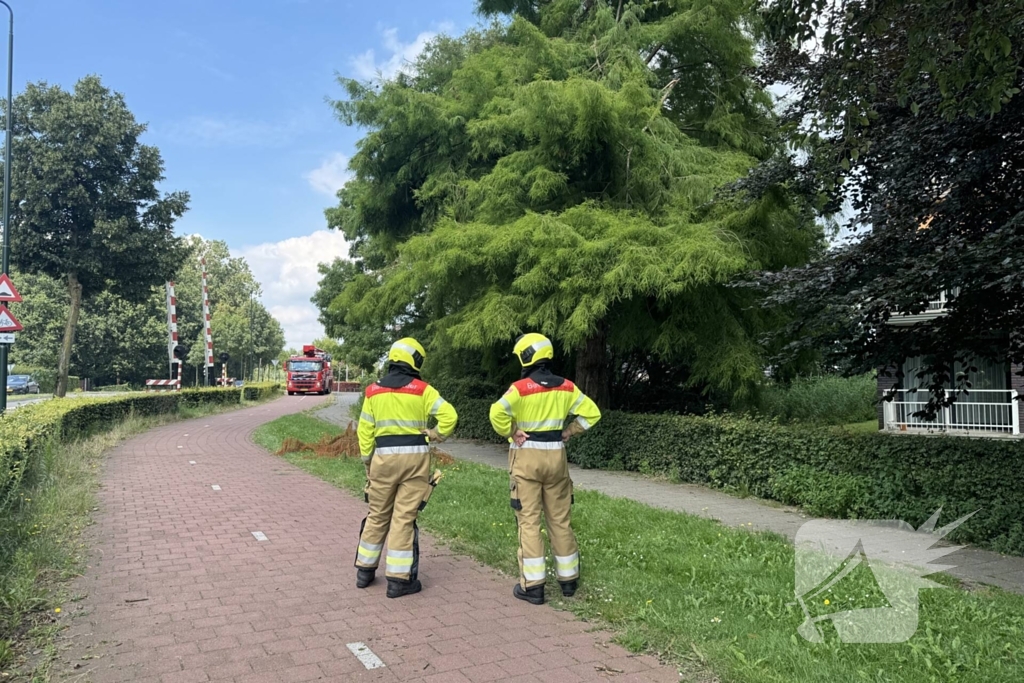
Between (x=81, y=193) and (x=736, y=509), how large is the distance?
2507 cm

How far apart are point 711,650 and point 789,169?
6.48 meters

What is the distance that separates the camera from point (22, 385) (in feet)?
165

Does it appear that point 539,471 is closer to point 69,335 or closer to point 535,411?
point 535,411

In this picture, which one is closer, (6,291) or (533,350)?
(533,350)

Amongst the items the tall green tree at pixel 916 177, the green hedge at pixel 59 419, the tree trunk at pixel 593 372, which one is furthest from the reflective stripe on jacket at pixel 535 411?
the tree trunk at pixel 593 372

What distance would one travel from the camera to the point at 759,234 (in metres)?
11.0

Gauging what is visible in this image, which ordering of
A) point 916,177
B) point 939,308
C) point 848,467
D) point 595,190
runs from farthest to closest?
point 595,190, point 939,308, point 848,467, point 916,177

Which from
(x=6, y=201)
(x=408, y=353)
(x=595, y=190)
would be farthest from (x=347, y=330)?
(x=408, y=353)

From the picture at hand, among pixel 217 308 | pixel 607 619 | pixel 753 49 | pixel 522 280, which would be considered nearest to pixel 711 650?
pixel 607 619

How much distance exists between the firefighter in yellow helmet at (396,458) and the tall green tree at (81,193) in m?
23.3

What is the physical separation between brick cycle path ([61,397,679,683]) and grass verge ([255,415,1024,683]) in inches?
11.6

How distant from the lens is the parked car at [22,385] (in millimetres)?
49781

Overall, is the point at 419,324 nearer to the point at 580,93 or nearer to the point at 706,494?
the point at 580,93

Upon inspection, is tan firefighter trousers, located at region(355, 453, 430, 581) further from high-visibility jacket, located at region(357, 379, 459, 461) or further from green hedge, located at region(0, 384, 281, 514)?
green hedge, located at region(0, 384, 281, 514)
